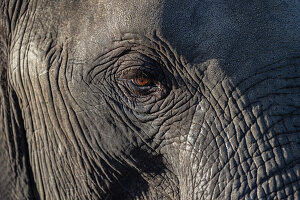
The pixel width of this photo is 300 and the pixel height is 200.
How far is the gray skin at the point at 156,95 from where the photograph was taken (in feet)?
10.9

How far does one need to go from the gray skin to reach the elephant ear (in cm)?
2

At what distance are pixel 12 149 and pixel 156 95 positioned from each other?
133 centimetres

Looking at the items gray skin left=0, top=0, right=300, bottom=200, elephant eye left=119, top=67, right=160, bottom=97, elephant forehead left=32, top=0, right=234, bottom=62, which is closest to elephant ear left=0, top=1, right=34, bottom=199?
gray skin left=0, top=0, right=300, bottom=200

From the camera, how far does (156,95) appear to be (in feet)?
11.9

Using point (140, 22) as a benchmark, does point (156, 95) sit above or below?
below

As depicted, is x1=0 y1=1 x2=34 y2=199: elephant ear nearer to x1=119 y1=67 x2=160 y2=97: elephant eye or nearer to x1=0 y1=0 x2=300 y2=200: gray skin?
x1=0 y1=0 x2=300 y2=200: gray skin

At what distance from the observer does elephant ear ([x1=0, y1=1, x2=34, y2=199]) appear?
429 cm

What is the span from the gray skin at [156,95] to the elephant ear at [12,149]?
2cm

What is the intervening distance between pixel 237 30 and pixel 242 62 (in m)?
0.18

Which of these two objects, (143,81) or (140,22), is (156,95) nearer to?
(143,81)

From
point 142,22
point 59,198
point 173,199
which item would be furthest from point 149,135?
point 59,198

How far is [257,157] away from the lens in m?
3.29

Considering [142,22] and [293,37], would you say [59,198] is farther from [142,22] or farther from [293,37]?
[293,37]

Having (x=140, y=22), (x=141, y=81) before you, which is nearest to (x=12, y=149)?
(x=141, y=81)
